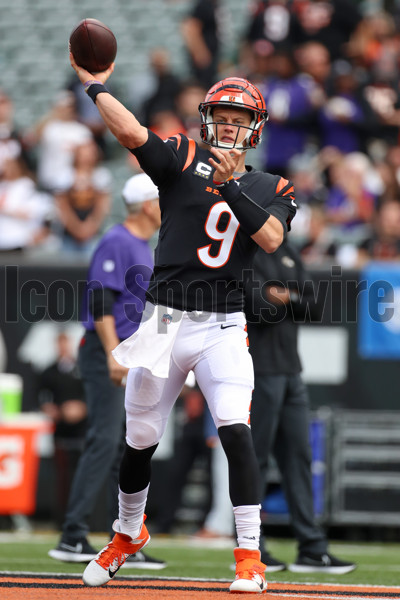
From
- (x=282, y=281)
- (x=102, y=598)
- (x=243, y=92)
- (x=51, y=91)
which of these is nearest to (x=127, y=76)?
(x=51, y=91)

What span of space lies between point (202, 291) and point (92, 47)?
3.64ft

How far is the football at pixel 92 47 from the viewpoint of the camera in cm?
449

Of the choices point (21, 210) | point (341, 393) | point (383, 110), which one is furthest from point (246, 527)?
point (383, 110)

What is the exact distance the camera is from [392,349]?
9141 millimetres

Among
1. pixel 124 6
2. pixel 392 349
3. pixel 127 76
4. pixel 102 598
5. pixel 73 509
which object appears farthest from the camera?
pixel 124 6

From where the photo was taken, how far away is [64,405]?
9406 mm

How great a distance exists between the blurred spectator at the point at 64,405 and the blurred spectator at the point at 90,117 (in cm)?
409

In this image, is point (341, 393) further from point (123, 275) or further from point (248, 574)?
point (248, 574)

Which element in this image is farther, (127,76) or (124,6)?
(124,6)

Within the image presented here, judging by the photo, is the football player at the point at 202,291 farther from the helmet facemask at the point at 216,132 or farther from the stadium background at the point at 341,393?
the stadium background at the point at 341,393

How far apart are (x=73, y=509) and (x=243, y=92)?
2.57m

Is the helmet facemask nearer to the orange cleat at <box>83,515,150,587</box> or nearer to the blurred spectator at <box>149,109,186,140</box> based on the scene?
the orange cleat at <box>83,515,150,587</box>

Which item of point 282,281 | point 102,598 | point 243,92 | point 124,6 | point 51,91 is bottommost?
point 102,598

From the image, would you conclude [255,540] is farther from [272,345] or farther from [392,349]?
[392,349]
